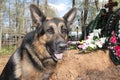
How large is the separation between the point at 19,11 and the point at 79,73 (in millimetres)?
25182

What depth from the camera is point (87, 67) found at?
9773mm

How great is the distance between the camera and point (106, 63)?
33.7 feet

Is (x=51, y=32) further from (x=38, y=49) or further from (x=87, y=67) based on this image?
(x=87, y=67)

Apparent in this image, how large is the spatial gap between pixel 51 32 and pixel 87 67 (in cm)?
499

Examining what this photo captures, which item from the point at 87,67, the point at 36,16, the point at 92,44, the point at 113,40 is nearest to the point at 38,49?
the point at 36,16

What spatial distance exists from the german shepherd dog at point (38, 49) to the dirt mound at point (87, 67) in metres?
3.80

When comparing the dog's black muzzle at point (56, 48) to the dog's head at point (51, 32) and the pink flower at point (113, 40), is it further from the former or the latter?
the pink flower at point (113, 40)

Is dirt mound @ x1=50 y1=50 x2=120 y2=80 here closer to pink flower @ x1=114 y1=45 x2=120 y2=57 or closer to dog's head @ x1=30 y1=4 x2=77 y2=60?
pink flower @ x1=114 y1=45 x2=120 y2=57

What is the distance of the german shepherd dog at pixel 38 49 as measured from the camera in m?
4.89

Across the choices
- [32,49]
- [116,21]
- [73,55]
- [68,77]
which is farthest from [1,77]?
[116,21]

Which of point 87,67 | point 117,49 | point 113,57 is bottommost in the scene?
point 87,67

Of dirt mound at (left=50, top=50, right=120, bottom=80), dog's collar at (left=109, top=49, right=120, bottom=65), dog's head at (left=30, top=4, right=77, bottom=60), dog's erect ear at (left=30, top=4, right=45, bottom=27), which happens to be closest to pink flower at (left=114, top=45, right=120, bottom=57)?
dog's collar at (left=109, top=49, right=120, bottom=65)

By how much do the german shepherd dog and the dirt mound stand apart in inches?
149

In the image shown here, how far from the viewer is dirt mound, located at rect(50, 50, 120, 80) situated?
917cm
